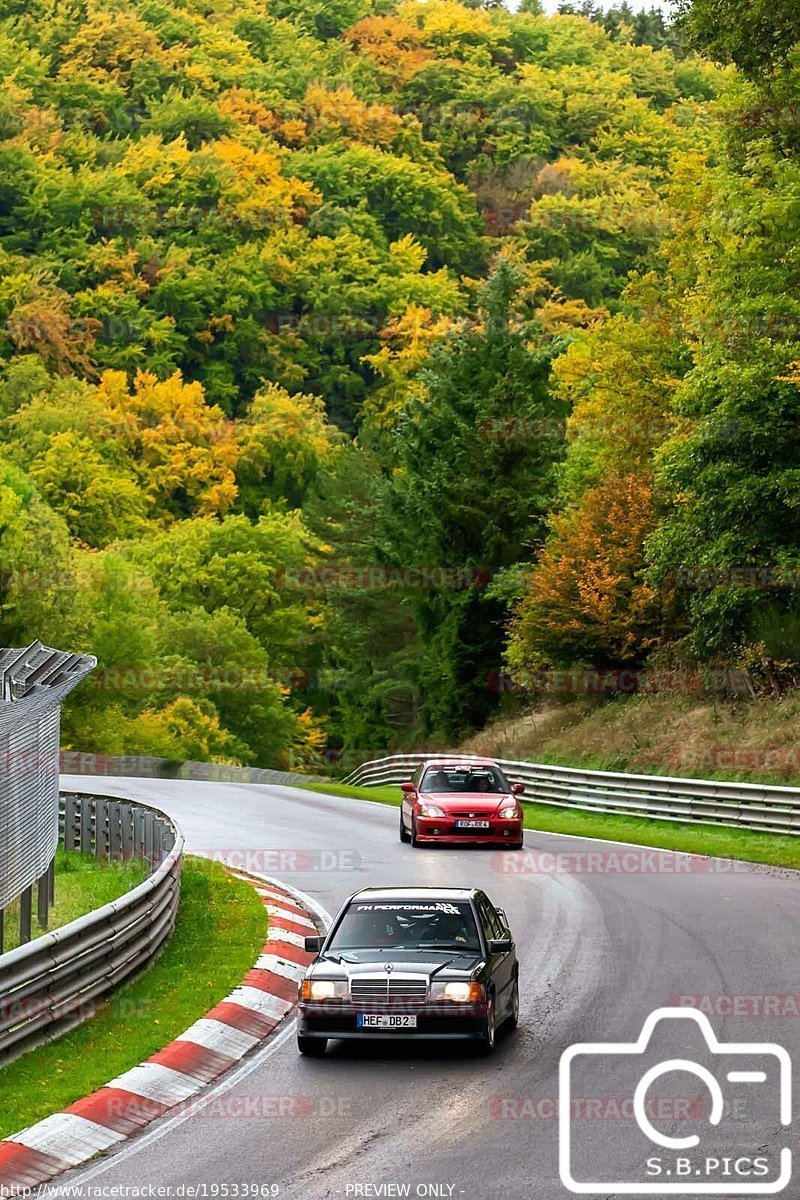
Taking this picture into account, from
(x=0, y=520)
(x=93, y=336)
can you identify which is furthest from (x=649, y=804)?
(x=93, y=336)

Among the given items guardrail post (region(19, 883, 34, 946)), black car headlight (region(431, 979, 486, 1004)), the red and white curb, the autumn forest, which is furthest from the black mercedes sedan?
the autumn forest

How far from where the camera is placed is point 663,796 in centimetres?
3516

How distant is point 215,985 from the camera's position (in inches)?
588

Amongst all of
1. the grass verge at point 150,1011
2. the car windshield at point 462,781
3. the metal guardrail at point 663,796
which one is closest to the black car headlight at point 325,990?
the grass verge at point 150,1011

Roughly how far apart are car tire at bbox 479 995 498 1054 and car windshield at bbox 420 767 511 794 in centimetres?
1720

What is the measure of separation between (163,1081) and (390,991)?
1.76 meters

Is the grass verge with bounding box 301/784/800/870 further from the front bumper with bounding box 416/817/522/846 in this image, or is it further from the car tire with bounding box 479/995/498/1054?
the car tire with bounding box 479/995/498/1054


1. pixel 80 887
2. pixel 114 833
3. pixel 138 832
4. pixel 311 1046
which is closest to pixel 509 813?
pixel 138 832

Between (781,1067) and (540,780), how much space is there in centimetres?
2968

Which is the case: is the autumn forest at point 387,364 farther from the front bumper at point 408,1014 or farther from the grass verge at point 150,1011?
the front bumper at point 408,1014

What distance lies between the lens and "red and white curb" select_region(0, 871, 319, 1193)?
31.0ft

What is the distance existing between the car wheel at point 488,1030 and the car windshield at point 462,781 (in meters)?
17.2

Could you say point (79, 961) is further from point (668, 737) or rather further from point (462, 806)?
point (668, 737)

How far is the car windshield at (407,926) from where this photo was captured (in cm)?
1303
